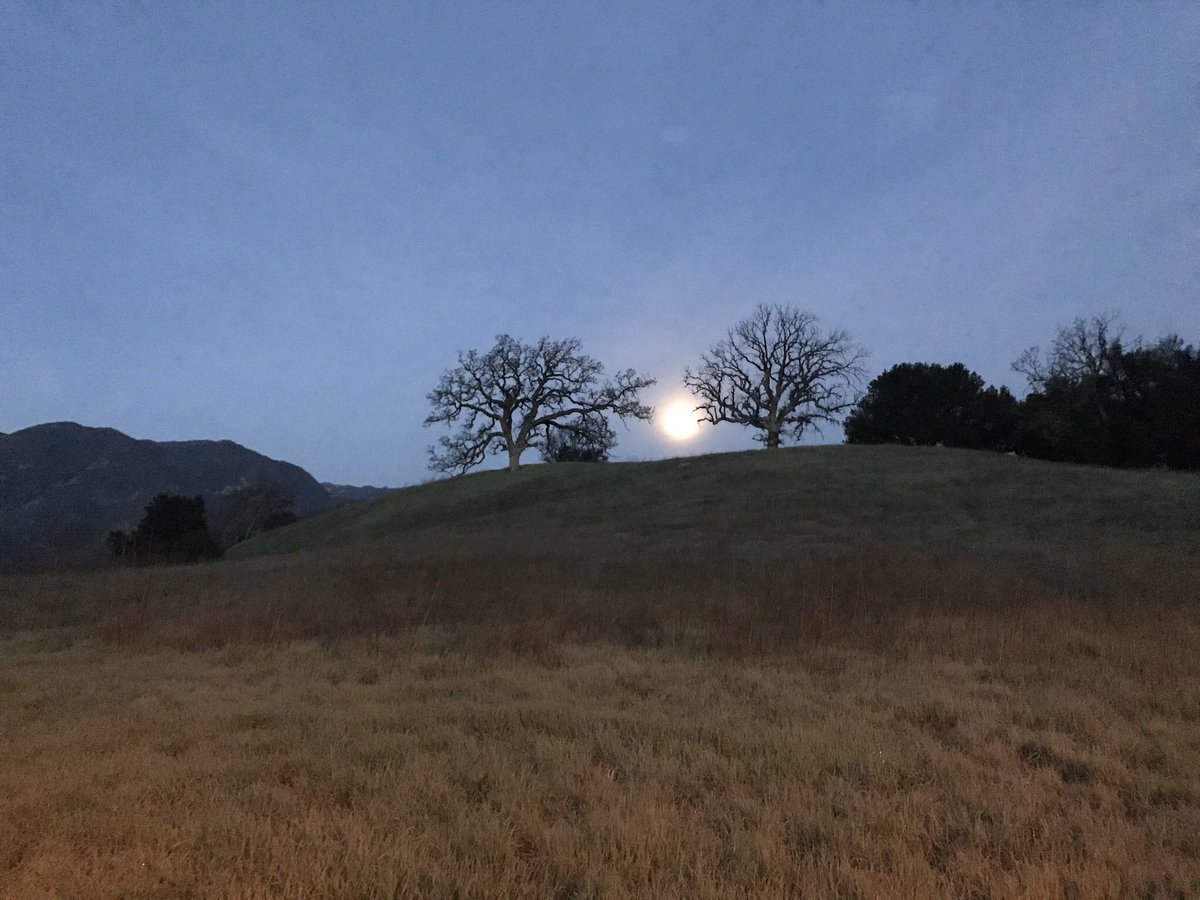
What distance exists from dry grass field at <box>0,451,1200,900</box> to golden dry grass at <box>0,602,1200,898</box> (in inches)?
→ 1.0

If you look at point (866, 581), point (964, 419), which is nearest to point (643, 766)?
point (866, 581)

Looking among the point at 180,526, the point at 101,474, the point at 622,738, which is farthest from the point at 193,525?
the point at 101,474

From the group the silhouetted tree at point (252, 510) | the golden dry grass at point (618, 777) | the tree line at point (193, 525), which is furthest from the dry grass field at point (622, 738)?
the silhouetted tree at point (252, 510)

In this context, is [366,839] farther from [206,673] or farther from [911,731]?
[206,673]

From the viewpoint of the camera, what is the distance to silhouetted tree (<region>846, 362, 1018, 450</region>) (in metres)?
48.8

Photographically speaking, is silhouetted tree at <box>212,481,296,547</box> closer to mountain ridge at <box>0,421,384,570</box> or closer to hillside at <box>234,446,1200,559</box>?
mountain ridge at <box>0,421,384,570</box>

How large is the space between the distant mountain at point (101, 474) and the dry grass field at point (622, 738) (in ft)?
203

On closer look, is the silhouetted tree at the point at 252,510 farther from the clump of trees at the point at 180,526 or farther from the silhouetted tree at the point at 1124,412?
the silhouetted tree at the point at 1124,412

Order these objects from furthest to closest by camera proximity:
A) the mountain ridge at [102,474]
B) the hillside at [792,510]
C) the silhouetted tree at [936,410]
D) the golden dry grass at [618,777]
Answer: the mountain ridge at [102,474] < the silhouetted tree at [936,410] < the hillside at [792,510] < the golden dry grass at [618,777]

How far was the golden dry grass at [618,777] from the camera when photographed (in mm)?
3557

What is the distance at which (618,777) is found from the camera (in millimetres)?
4762

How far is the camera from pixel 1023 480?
26.3 meters

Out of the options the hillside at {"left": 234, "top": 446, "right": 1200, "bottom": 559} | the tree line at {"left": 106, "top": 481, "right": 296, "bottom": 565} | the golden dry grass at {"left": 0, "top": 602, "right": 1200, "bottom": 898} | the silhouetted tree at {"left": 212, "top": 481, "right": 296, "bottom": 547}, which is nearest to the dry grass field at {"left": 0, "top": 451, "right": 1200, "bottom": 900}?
the golden dry grass at {"left": 0, "top": 602, "right": 1200, "bottom": 898}

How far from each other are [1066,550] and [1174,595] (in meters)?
5.50
